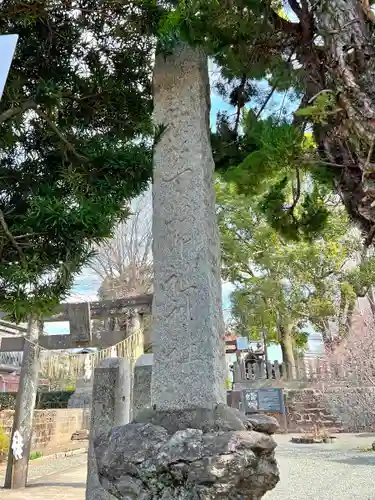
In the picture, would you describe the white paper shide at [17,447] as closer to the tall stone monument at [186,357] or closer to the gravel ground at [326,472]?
the gravel ground at [326,472]

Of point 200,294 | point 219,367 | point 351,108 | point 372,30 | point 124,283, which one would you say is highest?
point 124,283

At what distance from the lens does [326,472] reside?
653cm

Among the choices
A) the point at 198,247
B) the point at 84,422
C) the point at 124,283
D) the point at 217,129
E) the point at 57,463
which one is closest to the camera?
the point at 198,247

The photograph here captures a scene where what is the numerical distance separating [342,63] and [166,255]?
53.2 inches

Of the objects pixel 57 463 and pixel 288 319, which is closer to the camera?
pixel 57 463

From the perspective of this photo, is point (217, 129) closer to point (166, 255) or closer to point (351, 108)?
point (166, 255)

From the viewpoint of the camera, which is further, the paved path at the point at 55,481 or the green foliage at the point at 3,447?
the green foliage at the point at 3,447

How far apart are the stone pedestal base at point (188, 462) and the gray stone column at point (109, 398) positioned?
1656mm

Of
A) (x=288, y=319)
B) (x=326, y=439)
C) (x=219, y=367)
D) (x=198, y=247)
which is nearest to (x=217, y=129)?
(x=198, y=247)

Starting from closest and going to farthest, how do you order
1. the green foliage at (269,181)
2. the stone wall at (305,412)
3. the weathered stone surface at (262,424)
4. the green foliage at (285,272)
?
the weathered stone surface at (262,424)
the green foliage at (269,181)
the stone wall at (305,412)
the green foliage at (285,272)

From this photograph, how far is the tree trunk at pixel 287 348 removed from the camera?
14692mm

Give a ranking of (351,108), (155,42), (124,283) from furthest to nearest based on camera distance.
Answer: (124,283), (155,42), (351,108)

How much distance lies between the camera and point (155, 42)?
9.21 feet

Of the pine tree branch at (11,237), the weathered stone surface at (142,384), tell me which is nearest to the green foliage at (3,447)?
the weathered stone surface at (142,384)
